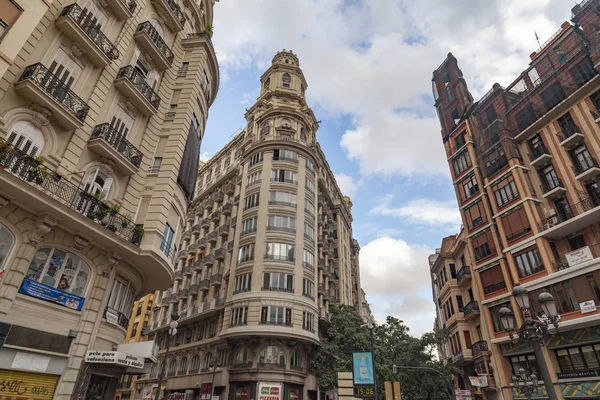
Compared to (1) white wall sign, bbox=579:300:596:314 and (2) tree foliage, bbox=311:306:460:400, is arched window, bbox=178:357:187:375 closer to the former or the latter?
(2) tree foliage, bbox=311:306:460:400

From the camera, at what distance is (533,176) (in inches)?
1201

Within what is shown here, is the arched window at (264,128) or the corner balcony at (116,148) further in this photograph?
the arched window at (264,128)

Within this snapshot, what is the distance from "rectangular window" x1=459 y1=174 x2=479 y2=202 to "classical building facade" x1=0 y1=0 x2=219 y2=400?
95.3ft

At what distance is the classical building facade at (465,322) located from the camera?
99.3 ft

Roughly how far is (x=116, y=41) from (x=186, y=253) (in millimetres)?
37251

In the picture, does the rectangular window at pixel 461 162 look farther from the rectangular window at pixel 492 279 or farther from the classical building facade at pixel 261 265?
the classical building facade at pixel 261 265

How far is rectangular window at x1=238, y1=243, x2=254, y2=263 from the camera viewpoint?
36.2 metres

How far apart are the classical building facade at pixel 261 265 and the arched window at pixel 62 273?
20.6 meters

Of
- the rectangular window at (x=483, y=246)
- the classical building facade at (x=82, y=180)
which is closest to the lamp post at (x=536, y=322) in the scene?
the classical building facade at (x=82, y=180)

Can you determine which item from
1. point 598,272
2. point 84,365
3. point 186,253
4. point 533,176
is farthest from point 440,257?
point 84,365

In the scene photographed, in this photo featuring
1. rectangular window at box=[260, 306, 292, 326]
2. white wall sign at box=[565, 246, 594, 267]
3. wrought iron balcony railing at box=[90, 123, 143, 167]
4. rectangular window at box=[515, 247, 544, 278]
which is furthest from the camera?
rectangular window at box=[260, 306, 292, 326]

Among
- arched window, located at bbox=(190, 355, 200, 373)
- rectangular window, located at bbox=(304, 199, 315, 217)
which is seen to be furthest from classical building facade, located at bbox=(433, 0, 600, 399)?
arched window, located at bbox=(190, 355, 200, 373)

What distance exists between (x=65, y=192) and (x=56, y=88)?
407 cm

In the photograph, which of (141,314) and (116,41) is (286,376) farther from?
(141,314)
